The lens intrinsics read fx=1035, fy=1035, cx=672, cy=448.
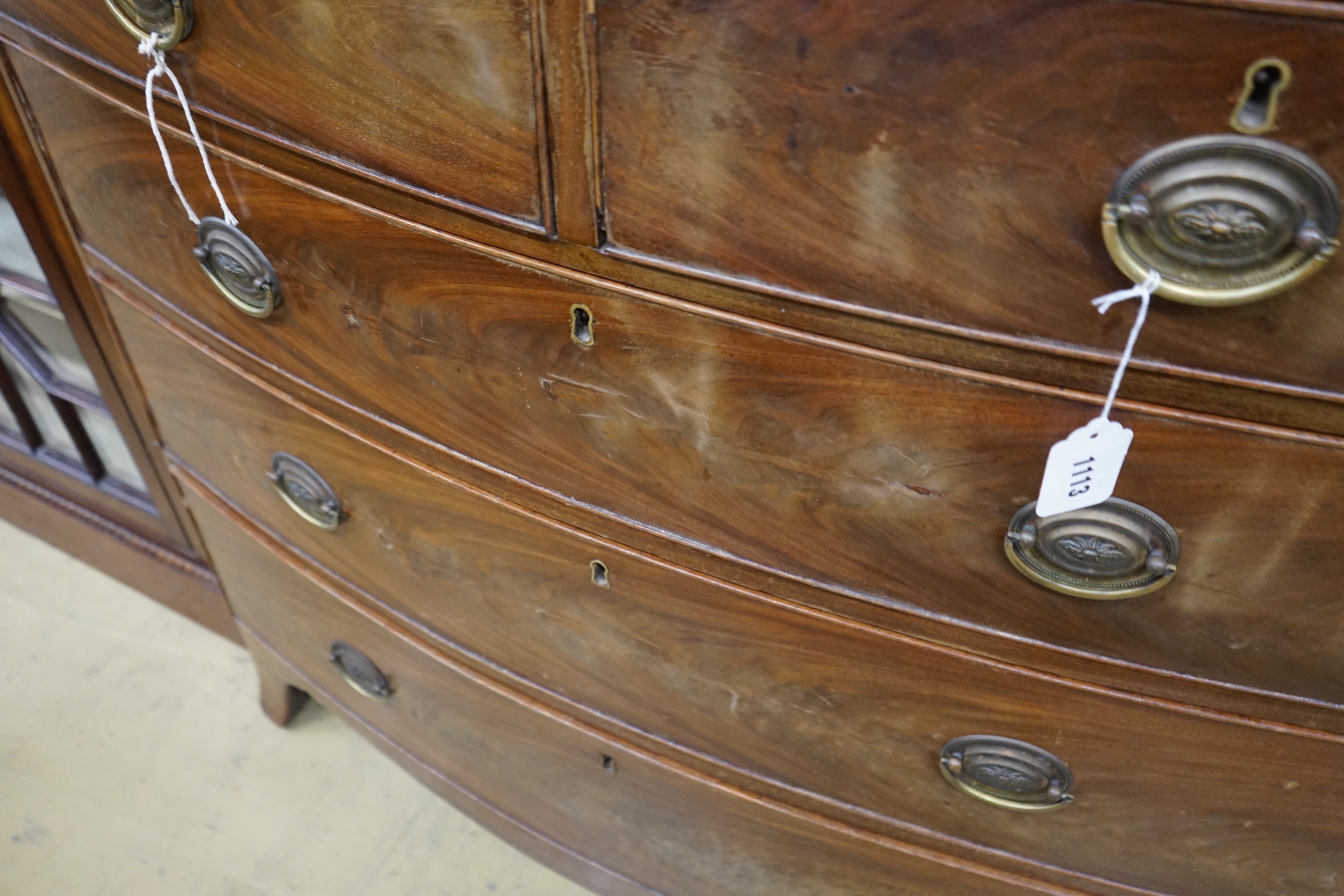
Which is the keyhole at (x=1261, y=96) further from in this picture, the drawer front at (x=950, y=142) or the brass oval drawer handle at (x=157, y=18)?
the brass oval drawer handle at (x=157, y=18)

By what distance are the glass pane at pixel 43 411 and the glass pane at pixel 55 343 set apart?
55 millimetres

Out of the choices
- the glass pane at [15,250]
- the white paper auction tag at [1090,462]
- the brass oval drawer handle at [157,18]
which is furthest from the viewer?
the glass pane at [15,250]

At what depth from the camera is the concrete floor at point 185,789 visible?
119cm

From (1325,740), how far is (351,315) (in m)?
0.62

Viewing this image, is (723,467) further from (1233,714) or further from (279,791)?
(279,791)

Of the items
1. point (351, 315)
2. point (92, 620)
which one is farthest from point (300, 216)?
point (92, 620)

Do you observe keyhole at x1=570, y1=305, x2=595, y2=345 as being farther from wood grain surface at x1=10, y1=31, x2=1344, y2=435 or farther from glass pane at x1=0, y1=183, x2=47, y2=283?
glass pane at x1=0, y1=183, x2=47, y2=283

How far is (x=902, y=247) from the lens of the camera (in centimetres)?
45

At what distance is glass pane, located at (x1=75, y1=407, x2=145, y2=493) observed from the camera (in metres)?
1.31

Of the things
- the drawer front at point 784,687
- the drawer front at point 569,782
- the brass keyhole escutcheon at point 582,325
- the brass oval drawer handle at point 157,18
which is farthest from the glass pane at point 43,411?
→ the brass keyhole escutcheon at point 582,325

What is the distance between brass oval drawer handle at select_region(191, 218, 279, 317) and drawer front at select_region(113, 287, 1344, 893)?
10 centimetres

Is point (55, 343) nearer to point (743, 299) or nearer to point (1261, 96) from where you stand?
point (743, 299)

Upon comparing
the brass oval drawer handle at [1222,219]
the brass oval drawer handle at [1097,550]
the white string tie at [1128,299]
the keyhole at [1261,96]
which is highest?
the keyhole at [1261,96]

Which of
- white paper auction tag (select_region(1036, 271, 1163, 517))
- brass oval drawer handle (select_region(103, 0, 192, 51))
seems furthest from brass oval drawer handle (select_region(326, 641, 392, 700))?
white paper auction tag (select_region(1036, 271, 1163, 517))
